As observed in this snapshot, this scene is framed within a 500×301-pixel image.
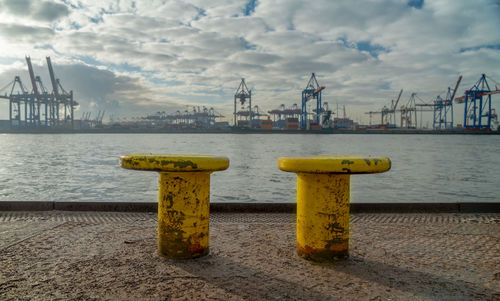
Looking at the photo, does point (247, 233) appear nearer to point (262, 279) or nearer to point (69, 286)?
point (262, 279)

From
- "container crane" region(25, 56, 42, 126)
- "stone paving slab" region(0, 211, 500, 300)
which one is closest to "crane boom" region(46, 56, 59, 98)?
"container crane" region(25, 56, 42, 126)

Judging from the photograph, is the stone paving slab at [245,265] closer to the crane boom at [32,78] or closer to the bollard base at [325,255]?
the bollard base at [325,255]

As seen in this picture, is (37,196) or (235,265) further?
(37,196)

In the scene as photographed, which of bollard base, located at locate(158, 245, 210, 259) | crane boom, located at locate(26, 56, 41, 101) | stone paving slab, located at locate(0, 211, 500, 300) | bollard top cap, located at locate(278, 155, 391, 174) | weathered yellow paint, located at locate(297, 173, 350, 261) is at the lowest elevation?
stone paving slab, located at locate(0, 211, 500, 300)

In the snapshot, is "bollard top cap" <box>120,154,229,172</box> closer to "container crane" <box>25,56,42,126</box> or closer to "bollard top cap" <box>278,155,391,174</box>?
"bollard top cap" <box>278,155,391,174</box>

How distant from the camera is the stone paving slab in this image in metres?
1.52

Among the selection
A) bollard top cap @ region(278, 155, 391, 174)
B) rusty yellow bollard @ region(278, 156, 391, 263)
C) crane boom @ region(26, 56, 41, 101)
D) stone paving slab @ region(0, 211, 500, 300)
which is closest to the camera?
stone paving slab @ region(0, 211, 500, 300)

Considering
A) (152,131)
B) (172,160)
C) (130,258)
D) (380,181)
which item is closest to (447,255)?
(172,160)

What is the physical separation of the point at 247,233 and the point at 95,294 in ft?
3.85

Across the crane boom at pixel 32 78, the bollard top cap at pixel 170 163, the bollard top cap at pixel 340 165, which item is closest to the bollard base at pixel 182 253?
the bollard top cap at pixel 170 163

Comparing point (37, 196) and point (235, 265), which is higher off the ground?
point (235, 265)

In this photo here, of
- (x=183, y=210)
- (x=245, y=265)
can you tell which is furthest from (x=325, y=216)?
(x=183, y=210)

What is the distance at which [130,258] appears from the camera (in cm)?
191

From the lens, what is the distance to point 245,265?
5.99 ft
